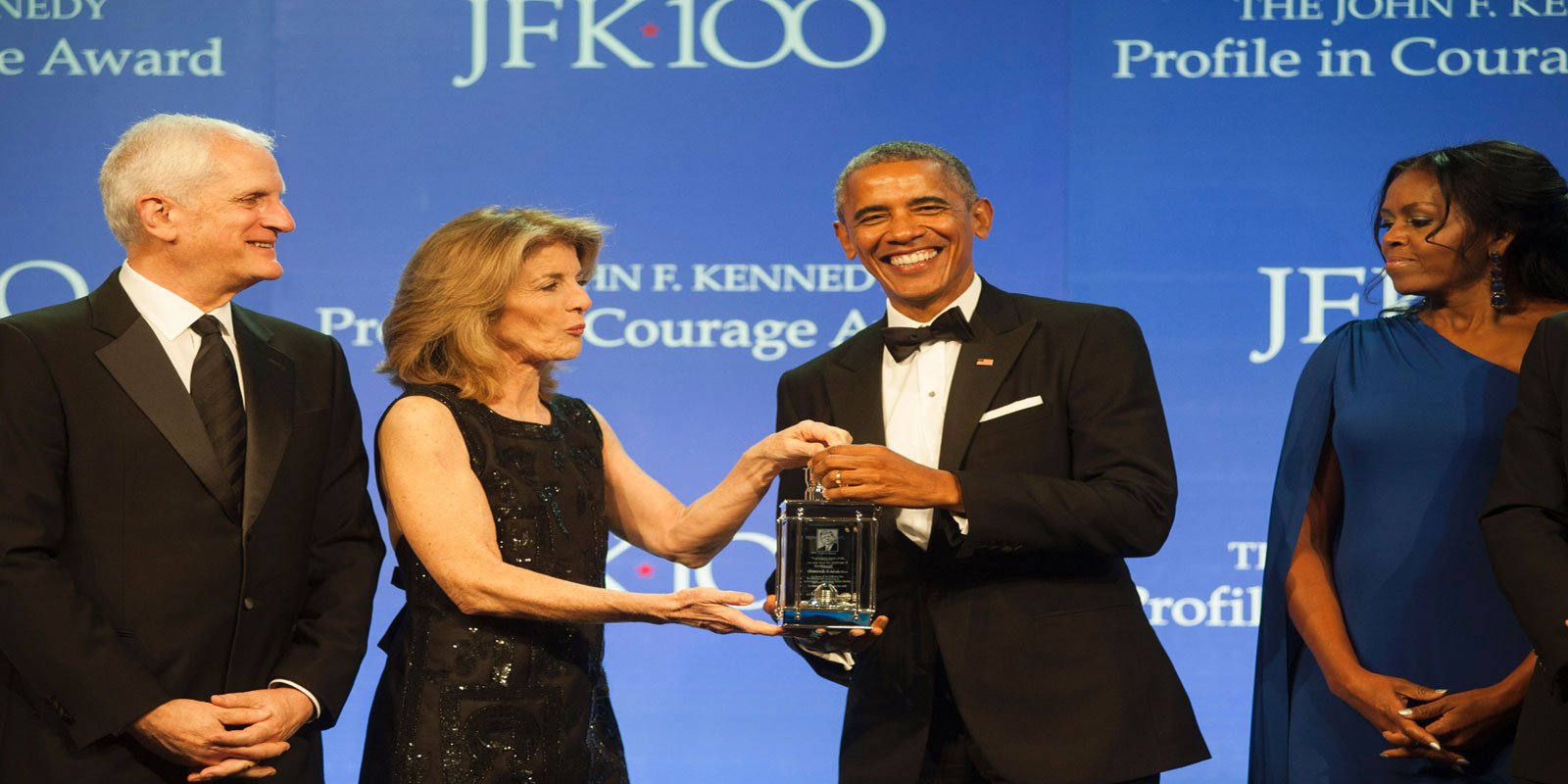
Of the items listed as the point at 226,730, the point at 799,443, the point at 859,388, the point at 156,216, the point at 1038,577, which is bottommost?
the point at 226,730

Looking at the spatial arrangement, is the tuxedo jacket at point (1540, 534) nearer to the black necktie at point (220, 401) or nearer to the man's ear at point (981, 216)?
the man's ear at point (981, 216)

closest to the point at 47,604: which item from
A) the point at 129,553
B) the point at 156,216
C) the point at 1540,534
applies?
the point at 129,553

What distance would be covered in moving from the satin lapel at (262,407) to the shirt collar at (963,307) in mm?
1055

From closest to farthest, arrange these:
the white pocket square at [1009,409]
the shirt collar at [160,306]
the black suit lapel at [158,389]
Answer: the black suit lapel at [158,389] < the shirt collar at [160,306] < the white pocket square at [1009,409]

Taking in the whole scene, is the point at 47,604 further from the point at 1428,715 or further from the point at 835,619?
the point at 1428,715

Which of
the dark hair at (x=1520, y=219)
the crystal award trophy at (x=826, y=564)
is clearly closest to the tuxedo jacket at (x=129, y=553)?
the crystal award trophy at (x=826, y=564)

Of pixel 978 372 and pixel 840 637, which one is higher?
pixel 978 372

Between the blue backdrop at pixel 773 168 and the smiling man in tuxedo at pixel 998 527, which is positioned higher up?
the blue backdrop at pixel 773 168

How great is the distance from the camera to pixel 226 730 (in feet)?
8.23

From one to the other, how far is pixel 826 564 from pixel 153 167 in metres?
1.28

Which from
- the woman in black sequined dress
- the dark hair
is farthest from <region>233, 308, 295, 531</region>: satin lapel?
the dark hair

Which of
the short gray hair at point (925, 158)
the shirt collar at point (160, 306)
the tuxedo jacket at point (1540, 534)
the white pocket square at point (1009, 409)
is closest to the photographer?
the tuxedo jacket at point (1540, 534)

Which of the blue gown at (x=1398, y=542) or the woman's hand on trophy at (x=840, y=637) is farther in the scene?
the blue gown at (x=1398, y=542)

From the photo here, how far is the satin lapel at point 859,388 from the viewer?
2854mm
